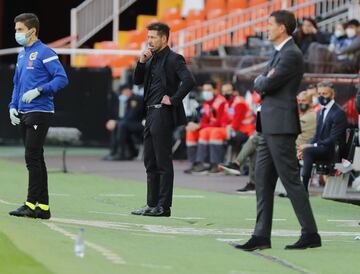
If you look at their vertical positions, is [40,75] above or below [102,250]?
above

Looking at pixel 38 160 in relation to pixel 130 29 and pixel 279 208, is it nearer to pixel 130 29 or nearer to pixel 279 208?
pixel 279 208

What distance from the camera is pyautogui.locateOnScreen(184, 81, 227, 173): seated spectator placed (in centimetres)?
2225

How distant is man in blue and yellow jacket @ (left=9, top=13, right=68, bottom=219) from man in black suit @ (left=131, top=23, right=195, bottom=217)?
1.39m

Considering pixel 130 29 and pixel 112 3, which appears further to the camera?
pixel 130 29

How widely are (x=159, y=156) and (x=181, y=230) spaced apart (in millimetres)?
1471

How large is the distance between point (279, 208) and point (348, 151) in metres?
2.03

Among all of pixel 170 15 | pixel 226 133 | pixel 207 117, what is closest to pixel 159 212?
pixel 226 133

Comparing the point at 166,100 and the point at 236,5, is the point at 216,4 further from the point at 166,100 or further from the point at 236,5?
the point at 166,100

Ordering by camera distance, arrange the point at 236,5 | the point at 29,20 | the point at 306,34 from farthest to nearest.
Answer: the point at 236,5, the point at 306,34, the point at 29,20

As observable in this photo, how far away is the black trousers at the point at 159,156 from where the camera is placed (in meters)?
13.2

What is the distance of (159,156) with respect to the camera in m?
13.2

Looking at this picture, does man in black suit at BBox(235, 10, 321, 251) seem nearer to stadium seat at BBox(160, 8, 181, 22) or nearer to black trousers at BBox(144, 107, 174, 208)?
black trousers at BBox(144, 107, 174, 208)

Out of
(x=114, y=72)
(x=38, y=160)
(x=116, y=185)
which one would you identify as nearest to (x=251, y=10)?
(x=114, y=72)

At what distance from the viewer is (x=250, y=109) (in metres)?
22.0
